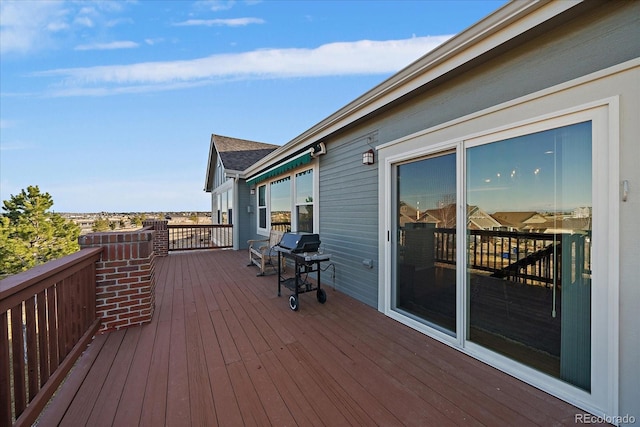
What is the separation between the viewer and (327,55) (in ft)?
21.3

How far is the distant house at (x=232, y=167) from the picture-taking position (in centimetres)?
917

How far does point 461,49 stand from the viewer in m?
2.16

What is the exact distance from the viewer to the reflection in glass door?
2.58 meters

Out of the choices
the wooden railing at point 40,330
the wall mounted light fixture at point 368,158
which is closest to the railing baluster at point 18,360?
the wooden railing at point 40,330

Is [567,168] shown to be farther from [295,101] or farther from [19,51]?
[19,51]

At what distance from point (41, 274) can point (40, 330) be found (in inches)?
16.1

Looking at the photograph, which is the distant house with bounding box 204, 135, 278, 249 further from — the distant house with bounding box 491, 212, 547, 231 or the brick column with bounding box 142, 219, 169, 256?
the distant house with bounding box 491, 212, 547, 231

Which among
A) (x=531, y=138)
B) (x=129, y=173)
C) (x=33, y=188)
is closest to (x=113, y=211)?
(x=129, y=173)

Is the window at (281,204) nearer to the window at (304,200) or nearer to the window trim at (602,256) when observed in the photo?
the window at (304,200)

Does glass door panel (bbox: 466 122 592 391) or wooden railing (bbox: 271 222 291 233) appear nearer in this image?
glass door panel (bbox: 466 122 592 391)

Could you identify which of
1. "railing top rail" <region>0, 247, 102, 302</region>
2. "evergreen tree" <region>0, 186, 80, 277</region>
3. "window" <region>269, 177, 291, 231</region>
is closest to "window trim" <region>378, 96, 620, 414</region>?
"railing top rail" <region>0, 247, 102, 302</region>

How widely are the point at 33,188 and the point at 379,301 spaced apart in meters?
17.4

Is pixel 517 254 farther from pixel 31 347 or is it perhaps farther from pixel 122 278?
pixel 122 278

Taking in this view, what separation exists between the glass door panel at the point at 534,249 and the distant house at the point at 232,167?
8050 millimetres
